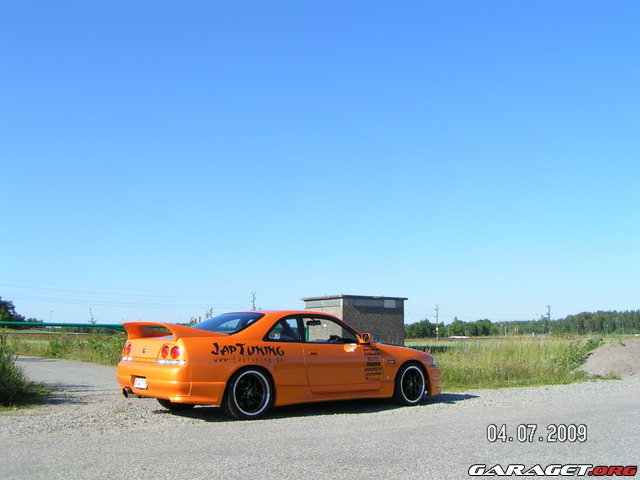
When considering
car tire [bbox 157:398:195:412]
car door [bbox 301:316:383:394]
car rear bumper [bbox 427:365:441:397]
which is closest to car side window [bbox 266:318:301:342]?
car door [bbox 301:316:383:394]

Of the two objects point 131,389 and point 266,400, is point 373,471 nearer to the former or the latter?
point 266,400

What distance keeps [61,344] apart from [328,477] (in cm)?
1965

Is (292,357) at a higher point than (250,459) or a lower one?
higher

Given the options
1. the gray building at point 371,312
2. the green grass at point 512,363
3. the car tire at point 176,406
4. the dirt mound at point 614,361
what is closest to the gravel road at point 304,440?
the car tire at point 176,406

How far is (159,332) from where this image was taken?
983cm

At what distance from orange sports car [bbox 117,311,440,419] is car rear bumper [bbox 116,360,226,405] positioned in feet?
0.04

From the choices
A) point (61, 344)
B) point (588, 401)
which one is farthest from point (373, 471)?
point (61, 344)

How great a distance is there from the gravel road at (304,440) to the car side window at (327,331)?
105cm

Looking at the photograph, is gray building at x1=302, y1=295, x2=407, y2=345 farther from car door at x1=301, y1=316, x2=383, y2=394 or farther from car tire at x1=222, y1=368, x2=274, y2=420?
car tire at x1=222, y1=368, x2=274, y2=420

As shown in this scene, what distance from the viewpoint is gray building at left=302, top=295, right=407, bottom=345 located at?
104ft

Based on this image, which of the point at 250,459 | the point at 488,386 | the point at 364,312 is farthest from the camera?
the point at 364,312

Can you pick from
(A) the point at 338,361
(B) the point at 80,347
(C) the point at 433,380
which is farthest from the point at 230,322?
(B) the point at 80,347

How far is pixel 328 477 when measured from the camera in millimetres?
5684

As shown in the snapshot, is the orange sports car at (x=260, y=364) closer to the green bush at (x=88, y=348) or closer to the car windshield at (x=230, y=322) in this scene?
the car windshield at (x=230, y=322)
